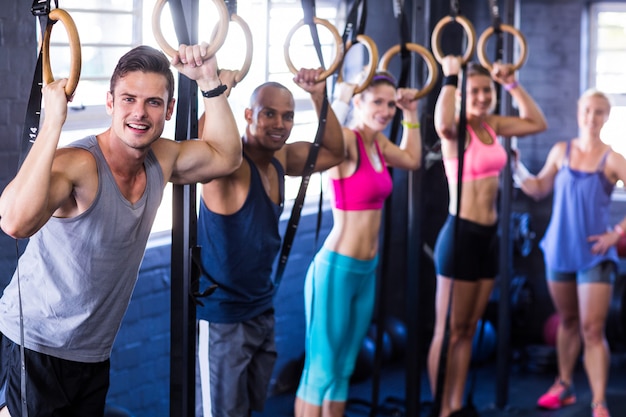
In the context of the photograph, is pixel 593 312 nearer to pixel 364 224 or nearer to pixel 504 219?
pixel 504 219

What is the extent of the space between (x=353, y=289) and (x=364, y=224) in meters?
0.30

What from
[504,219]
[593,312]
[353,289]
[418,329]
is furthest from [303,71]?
[593,312]

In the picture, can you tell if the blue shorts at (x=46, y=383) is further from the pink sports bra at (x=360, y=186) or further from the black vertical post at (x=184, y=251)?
the pink sports bra at (x=360, y=186)

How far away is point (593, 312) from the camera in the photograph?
16.4 feet

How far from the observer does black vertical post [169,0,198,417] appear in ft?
8.20

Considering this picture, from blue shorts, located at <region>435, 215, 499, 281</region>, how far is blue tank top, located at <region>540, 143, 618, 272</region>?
→ 58 centimetres

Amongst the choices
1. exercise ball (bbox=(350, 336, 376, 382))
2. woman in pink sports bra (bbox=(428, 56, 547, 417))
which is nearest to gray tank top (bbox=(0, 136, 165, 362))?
woman in pink sports bra (bbox=(428, 56, 547, 417))

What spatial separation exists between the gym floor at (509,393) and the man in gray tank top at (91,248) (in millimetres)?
2576

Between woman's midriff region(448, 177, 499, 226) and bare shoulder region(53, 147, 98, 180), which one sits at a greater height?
bare shoulder region(53, 147, 98, 180)

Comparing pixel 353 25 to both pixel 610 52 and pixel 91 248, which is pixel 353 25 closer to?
pixel 91 248

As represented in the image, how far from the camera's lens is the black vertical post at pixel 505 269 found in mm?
4996

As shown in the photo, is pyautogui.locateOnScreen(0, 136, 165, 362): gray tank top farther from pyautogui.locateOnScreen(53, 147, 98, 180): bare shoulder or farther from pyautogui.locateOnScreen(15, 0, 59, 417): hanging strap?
pyautogui.locateOnScreen(15, 0, 59, 417): hanging strap

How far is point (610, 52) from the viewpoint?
6344mm

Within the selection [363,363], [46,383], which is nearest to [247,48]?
[46,383]
